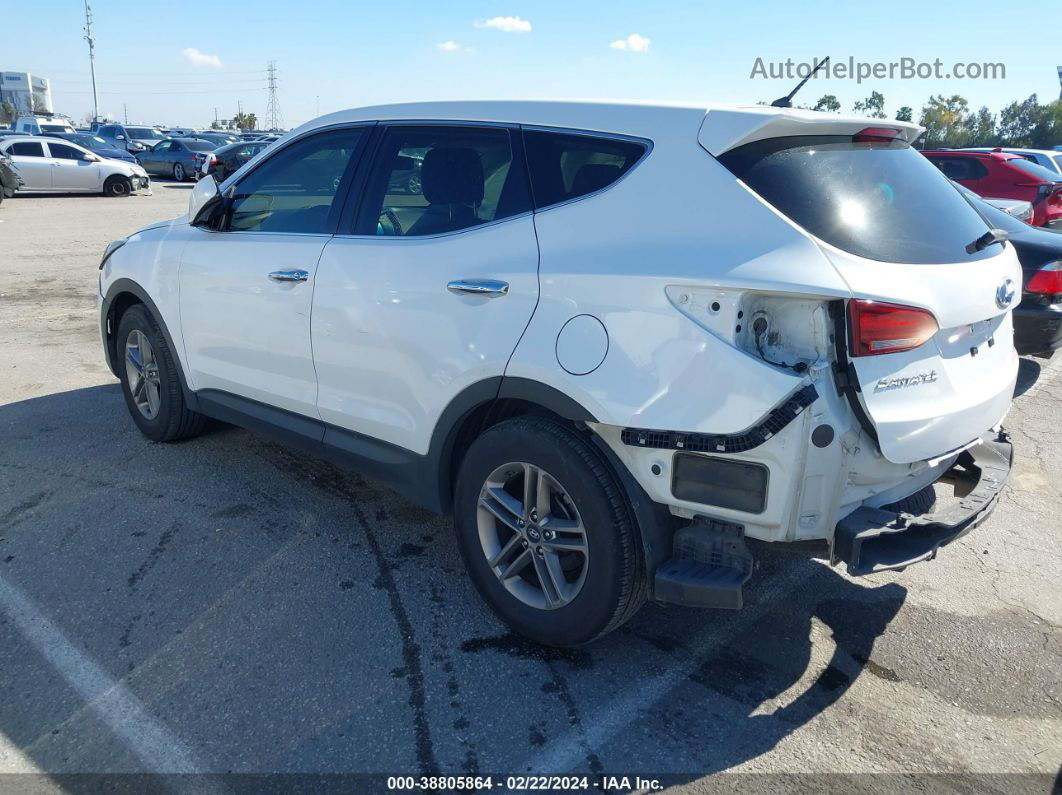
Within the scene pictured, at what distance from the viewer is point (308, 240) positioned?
3.84m

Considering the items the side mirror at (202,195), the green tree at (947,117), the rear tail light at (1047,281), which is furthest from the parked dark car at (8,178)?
the green tree at (947,117)

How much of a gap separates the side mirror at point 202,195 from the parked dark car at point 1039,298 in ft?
15.9

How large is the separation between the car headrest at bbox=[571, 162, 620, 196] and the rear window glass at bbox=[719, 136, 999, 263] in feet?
1.29

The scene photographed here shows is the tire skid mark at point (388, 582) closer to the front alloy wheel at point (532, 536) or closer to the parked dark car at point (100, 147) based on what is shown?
the front alloy wheel at point (532, 536)

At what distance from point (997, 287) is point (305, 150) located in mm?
3107

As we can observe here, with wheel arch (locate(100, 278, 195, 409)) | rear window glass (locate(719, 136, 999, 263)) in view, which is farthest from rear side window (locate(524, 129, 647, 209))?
wheel arch (locate(100, 278, 195, 409))

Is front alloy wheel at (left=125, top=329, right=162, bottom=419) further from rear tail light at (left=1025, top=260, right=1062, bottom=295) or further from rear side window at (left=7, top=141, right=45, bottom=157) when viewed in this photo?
rear side window at (left=7, top=141, right=45, bottom=157)

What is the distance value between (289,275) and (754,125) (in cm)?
215

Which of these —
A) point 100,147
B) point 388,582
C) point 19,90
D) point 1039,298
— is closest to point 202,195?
point 388,582

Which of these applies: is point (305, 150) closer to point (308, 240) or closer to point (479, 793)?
point (308, 240)

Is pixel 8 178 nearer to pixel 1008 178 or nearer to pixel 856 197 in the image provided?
pixel 1008 178

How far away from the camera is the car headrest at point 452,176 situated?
132 inches

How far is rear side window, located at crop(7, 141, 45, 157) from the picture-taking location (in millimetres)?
21438

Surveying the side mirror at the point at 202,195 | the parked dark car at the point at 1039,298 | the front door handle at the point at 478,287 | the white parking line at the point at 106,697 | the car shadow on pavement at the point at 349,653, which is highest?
the side mirror at the point at 202,195
